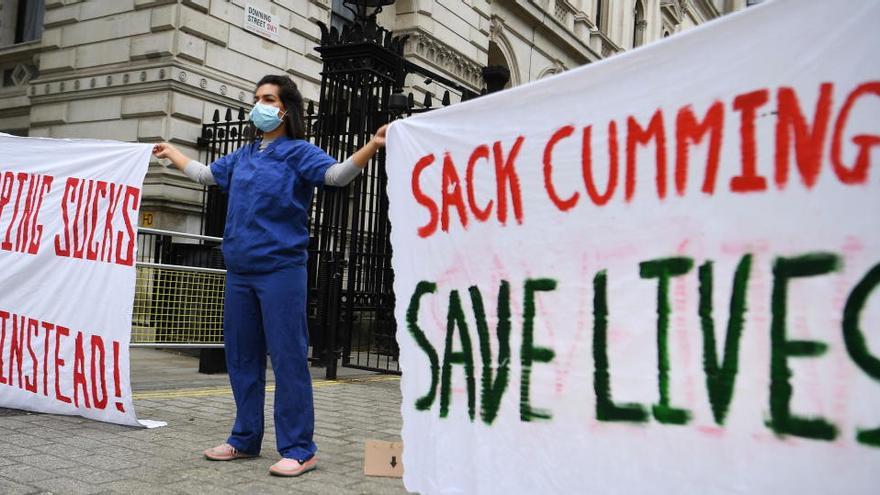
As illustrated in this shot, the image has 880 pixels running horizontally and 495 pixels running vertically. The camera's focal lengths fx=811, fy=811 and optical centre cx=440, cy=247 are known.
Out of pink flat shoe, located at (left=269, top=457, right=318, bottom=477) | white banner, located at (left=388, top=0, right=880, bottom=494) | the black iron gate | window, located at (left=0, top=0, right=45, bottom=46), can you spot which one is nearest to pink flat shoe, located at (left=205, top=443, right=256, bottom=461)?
pink flat shoe, located at (left=269, top=457, right=318, bottom=477)

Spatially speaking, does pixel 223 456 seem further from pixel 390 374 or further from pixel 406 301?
pixel 390 374

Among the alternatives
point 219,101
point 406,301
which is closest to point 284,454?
point 406,301

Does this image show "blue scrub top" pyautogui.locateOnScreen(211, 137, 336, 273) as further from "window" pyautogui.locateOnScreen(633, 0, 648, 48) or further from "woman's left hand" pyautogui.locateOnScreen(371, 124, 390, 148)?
"window" pyautogui.locateOnScreen(633, 0, 648, 48)

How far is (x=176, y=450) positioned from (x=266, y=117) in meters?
1.78

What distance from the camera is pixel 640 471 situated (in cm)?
261

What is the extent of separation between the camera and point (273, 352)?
12.7ft

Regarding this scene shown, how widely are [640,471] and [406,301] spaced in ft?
3.96

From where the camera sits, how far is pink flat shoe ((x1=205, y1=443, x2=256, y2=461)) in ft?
13.1

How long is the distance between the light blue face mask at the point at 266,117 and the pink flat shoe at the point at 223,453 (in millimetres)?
1590

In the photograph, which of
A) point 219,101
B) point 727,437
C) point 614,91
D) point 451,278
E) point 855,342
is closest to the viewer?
point 855,342

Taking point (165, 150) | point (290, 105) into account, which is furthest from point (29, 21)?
point (290, 105)

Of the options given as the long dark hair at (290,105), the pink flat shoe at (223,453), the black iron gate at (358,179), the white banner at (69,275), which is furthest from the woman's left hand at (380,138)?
the black iron gate at (358,179)

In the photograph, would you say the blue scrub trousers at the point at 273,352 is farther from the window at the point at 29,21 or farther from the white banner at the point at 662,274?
the window at the point at 29,21

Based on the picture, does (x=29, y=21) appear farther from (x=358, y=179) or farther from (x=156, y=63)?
(x=358, y=179)
